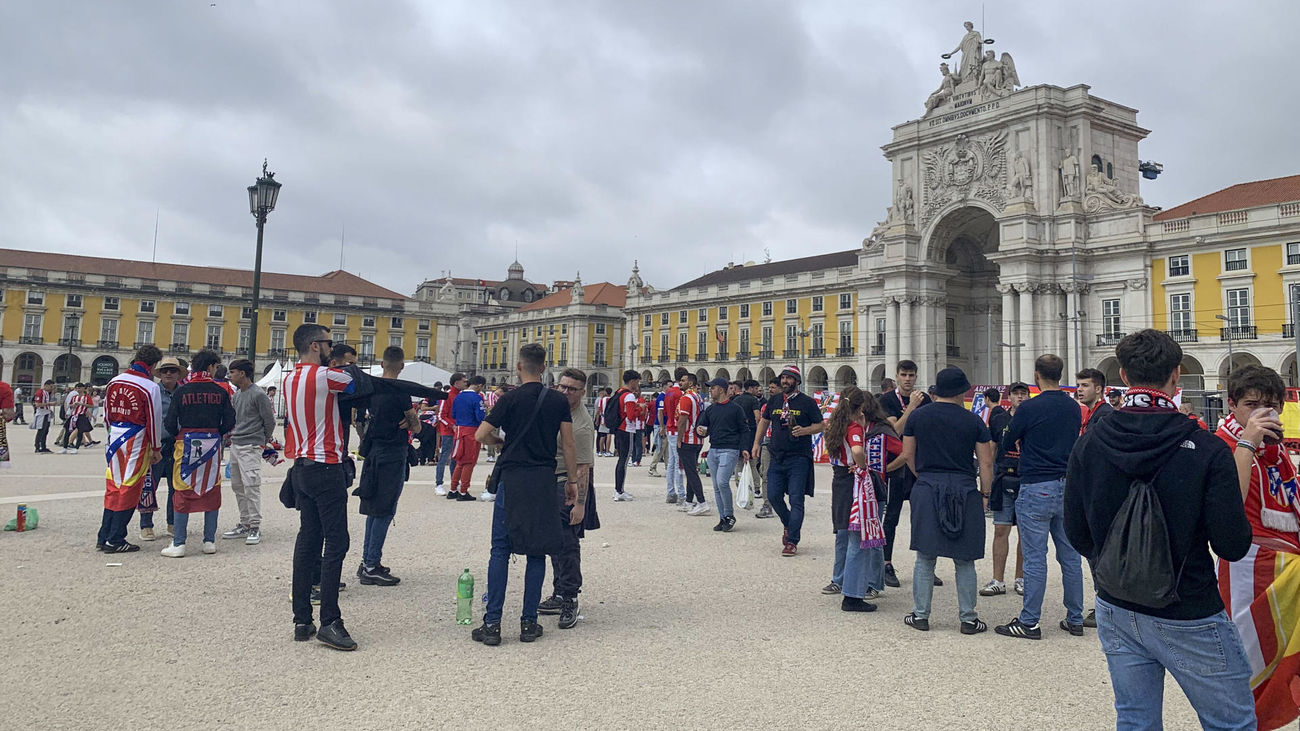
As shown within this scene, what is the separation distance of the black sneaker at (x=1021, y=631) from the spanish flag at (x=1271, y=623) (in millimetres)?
2041

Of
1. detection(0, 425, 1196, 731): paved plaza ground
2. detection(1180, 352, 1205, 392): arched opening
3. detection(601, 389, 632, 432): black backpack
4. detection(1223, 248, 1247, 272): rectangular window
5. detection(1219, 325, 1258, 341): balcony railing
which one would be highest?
detection(1223, 248, 1247, 272): rectangular window

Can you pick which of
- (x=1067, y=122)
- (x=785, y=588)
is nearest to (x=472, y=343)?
(x=1067, y=122)

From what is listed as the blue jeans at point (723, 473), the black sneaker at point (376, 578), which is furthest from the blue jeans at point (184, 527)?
the blue jeans at point (723, 473)

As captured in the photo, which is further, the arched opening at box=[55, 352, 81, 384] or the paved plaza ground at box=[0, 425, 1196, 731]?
the arched opening at box=[55, 352, 81, 384]

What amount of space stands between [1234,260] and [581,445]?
41.9m

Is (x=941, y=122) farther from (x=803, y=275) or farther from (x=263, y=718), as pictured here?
(x=263, y=718)

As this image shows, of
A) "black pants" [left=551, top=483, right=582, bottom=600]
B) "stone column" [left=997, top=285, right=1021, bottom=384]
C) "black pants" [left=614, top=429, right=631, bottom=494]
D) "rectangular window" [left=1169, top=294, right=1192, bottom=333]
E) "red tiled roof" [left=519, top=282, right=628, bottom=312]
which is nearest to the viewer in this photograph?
"black pants" [left=551, top=483, right=582, bottom=600]

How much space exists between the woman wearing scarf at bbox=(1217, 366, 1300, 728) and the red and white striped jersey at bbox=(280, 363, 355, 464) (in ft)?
17.0

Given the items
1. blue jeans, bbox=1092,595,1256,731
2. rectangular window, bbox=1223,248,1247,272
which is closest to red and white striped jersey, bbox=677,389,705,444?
blue jeans, bbox=1092,595,1256,731

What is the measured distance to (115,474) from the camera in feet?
25.9

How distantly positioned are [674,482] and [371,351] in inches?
2594

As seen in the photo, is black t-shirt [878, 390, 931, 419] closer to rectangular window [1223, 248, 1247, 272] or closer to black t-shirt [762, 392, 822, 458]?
black t-shirt [762, 392, 822, 458]

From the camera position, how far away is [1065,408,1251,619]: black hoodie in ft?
8.86

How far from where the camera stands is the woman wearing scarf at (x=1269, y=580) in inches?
141
